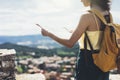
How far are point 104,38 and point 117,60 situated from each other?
0.25 metres

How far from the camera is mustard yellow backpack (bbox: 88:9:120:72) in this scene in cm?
345

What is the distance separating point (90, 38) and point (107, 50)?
0.18 meters

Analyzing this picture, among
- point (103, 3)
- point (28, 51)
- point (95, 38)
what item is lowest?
point (28, 51)

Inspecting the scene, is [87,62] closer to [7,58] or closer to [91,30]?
[91,30]

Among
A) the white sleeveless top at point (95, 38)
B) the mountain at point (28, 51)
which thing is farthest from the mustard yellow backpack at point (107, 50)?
the mountain at point (28, 51)

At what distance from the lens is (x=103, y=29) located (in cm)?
348

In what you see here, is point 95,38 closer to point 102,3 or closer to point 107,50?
point 107,50

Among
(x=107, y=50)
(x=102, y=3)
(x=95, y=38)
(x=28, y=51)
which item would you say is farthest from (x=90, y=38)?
(x=28, y=51)

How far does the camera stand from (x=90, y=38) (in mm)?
3471

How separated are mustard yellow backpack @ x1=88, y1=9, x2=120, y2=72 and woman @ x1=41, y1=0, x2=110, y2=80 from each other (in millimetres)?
42

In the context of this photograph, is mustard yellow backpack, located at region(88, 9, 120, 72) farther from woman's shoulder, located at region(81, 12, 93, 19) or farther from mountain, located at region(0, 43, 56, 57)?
mountain, located at region(0, 43, 56, 57)

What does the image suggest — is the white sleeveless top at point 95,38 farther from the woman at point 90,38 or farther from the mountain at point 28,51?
the mountain at point 28,51

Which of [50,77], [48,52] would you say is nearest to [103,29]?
[50,77]

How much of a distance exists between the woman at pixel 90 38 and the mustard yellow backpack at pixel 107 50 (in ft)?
0.14
